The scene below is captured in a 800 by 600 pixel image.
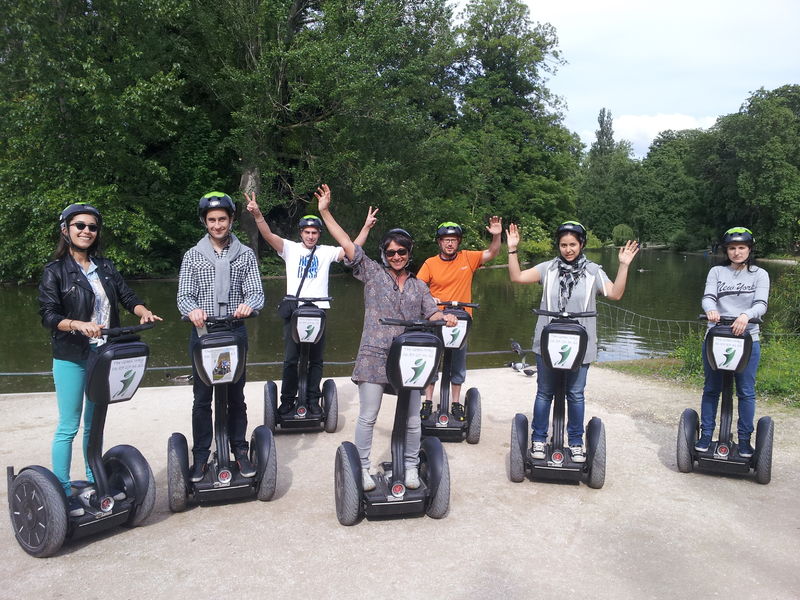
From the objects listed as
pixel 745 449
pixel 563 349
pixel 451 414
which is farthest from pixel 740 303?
pixel 451 414

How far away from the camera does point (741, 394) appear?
4.61 m

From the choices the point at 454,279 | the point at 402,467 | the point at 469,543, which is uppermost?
the point at 454,279

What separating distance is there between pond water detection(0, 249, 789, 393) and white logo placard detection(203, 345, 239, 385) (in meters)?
3.78

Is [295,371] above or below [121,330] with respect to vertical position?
below

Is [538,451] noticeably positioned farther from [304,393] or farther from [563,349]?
[304,393]

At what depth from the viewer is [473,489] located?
A: 4352 mm

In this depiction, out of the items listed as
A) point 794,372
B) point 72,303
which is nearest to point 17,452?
point 72,303

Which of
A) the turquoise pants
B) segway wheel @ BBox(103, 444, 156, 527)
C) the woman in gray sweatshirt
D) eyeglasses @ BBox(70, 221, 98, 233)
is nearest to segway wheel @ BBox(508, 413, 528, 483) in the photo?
the woman in gray sweatshirt

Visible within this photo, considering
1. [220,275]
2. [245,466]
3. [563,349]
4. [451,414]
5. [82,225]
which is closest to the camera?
[82,225]

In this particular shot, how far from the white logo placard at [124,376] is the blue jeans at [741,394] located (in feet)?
12.3

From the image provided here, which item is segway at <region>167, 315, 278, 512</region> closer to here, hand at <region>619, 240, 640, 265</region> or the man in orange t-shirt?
the man in orange t-shirt

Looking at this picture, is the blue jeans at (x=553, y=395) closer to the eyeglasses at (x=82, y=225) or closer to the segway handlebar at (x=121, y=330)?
the segway handlebar at (x=121, y=330)

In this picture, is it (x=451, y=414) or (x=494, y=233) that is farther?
(x=451, y=414)

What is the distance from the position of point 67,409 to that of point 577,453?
10.7ft
